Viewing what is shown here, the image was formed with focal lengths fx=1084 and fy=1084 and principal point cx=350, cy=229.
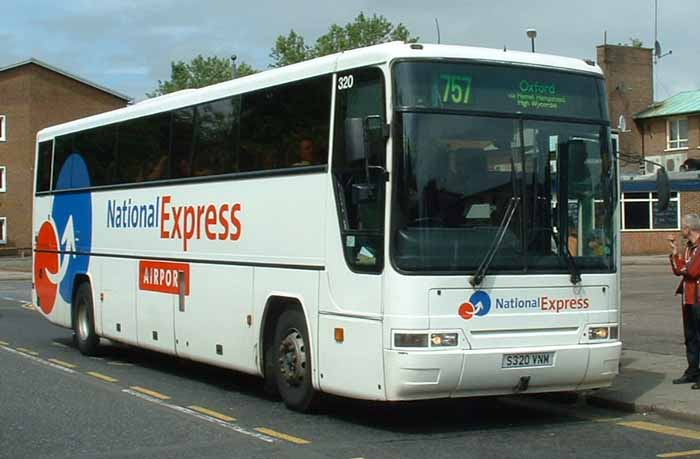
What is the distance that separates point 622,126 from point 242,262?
56534 mm

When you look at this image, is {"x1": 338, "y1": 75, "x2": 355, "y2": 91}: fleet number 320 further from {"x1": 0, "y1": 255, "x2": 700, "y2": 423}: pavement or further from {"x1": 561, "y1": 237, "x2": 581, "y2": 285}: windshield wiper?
{"x1": 0, "y1": 255, "x2": 700, "y2": 423}: pavement

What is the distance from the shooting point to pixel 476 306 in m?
9.46

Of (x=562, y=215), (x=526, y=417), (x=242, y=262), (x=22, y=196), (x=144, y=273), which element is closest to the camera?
(x=562, y=215)

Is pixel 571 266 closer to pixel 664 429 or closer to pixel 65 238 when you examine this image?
pixel 664 429

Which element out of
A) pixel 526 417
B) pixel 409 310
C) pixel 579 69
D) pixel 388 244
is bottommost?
pixel 526 417

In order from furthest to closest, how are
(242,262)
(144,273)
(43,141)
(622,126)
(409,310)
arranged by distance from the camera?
(622,126) → (43,141) → (144,273) → (242,262) → (409,310)

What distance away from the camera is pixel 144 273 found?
14383mm

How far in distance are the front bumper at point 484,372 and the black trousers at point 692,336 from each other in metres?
1.83

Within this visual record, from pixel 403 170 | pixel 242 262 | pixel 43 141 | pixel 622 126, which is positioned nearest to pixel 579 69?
pixel 403 170

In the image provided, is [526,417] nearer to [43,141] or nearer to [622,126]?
[43,141]

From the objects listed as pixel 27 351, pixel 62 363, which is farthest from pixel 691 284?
pixel 27 351

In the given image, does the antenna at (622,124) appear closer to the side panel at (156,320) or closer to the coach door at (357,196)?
the side panel at (156,320)

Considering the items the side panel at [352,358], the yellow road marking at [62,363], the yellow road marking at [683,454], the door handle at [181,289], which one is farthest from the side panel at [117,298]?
the yellow road marking at [683,454]

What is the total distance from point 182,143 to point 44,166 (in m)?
5.78
